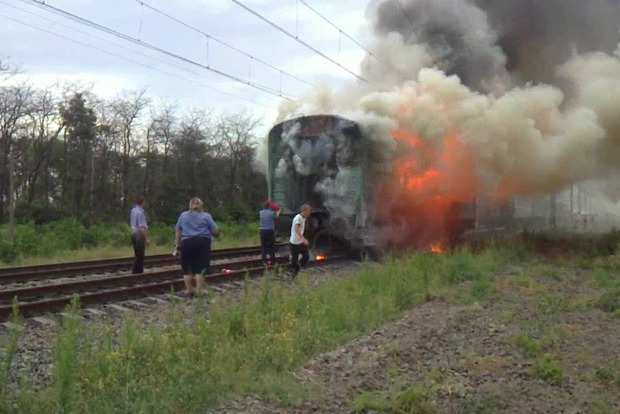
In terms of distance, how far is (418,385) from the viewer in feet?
20.0

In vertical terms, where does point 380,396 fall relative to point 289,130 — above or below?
below

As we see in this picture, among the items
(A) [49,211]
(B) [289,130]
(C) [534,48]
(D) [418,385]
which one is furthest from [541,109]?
(A) [49,211]

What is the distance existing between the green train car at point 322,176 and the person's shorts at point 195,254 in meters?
6.24

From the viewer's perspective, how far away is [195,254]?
11688 mm

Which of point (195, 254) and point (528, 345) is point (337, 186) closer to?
point (195, 254)

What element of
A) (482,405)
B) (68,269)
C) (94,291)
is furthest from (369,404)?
(68,269)

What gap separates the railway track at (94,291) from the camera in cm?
1060

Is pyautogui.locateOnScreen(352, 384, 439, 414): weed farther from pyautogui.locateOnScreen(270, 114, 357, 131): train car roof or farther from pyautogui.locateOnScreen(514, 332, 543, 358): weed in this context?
pyautogui.locateOnScreen(270, 114, 357, 131): train car roof

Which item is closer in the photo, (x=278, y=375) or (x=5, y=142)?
(x=278, y=375)

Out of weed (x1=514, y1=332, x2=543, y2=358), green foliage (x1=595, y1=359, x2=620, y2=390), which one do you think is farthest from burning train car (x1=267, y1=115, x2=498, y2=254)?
green foliage (x1=595, y1=359, x2=620, y2=390)

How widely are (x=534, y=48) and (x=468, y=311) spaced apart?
46.0ft

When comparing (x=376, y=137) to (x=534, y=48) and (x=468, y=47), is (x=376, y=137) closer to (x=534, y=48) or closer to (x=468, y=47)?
(x=468, y=47)

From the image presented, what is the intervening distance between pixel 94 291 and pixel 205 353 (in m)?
7.07

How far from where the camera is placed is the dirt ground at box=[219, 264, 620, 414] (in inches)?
227
